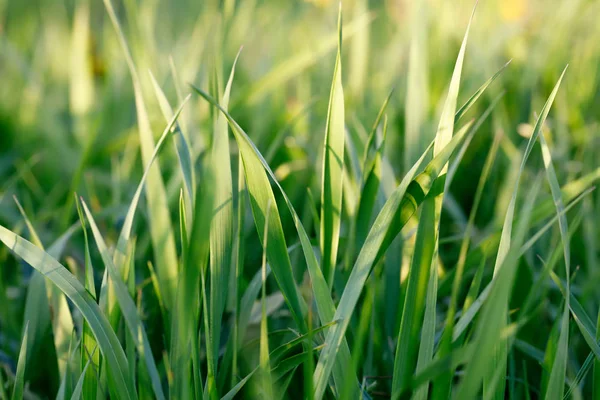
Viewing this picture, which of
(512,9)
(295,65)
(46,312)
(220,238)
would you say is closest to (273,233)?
(220,238)

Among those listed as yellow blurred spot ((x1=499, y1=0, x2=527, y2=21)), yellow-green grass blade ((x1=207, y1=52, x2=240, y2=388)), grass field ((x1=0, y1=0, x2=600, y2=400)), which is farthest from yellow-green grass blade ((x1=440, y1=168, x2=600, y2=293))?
yellow blurred spot ((x1=499, y1=0, x2=527, y2=21))

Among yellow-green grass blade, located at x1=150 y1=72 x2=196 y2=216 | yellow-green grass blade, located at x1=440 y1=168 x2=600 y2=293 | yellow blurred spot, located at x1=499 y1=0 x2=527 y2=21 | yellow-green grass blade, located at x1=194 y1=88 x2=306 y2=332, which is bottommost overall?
yellow-green grass blade, located at x1=440 y1=168 x2=600 y2=293

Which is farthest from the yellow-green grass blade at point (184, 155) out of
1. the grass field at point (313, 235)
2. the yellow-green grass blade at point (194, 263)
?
the yellow-green grass blade at point (194, 263)

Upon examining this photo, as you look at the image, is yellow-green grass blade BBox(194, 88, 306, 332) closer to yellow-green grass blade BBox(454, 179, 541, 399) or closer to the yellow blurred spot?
yellow-green grass blade BBox(454, 179, 541, 399)

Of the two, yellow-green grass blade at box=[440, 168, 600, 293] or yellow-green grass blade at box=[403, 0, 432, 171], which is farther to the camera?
yellow-green grass blade at box=[403, 0, 432, 171]

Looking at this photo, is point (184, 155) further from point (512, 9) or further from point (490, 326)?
point (512, 9)

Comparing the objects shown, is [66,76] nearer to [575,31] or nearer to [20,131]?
[20,131]

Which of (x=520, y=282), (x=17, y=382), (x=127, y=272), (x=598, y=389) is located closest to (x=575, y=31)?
(x=520, y=282)
